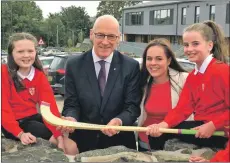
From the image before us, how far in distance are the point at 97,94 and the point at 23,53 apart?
2.34ft

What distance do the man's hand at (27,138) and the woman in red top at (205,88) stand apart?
91cm

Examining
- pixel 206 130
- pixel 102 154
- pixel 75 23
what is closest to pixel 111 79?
pixel 102 154

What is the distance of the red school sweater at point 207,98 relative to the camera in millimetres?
2530

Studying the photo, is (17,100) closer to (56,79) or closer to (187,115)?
(187,115)

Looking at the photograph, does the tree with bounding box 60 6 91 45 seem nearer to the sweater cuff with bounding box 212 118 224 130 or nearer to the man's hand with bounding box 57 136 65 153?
the man's hand with bounding box 57 136 65 153

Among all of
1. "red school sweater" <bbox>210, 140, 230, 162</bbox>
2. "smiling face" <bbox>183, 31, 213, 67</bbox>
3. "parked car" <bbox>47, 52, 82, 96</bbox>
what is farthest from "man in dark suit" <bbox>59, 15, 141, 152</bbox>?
"parked car" <bbox>47, 52, 82, 96</bbox>

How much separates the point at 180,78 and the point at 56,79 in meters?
7.64

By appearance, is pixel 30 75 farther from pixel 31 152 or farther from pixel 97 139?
pixel 97 139

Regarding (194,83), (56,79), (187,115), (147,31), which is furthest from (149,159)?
(147,31)

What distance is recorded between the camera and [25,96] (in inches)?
118

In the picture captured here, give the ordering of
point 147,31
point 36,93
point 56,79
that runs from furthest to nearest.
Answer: point 147,31 < point 56,79 < point 36,93

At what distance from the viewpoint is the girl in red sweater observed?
115 inches

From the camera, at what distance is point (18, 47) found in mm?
2967

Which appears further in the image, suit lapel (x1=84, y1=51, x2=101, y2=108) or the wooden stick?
suit lapel (x1=84, y1=51, x2=101, y2=108)
